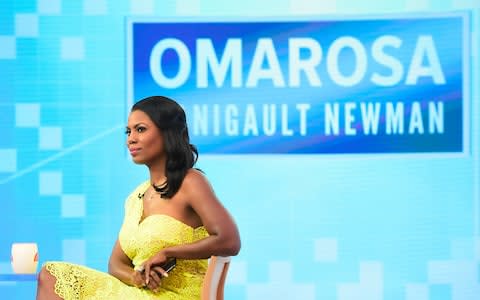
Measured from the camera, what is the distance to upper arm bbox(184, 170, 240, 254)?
3117 millimetres

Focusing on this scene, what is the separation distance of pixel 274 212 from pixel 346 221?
1.12 feet

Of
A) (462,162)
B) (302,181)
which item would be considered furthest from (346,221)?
(462,162)

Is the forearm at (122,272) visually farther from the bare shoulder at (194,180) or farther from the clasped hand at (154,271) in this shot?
the bare shoulder at (194,180)

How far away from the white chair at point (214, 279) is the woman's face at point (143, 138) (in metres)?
0.37

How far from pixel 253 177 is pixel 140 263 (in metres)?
1.76

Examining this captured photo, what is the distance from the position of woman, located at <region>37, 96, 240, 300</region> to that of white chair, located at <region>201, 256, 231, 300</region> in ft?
0.12

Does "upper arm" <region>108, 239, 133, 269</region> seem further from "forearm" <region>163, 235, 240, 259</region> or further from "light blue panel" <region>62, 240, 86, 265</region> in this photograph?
"light blue panel" <region>62, 240, 86, 265</region>

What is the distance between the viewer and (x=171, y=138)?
322cm

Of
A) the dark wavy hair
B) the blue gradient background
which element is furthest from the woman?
the blue gradient background

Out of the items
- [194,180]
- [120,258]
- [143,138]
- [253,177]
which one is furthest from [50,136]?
[194,180]

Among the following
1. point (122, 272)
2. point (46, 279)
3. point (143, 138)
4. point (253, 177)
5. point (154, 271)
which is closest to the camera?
point (46, 279)

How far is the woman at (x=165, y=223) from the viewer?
122 inches

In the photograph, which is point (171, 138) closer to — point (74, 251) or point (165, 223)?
point (165, 223)

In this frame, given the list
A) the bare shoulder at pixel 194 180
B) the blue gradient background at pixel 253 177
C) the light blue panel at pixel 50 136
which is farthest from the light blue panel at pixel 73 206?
the bare shoulder at pixel 194 180
